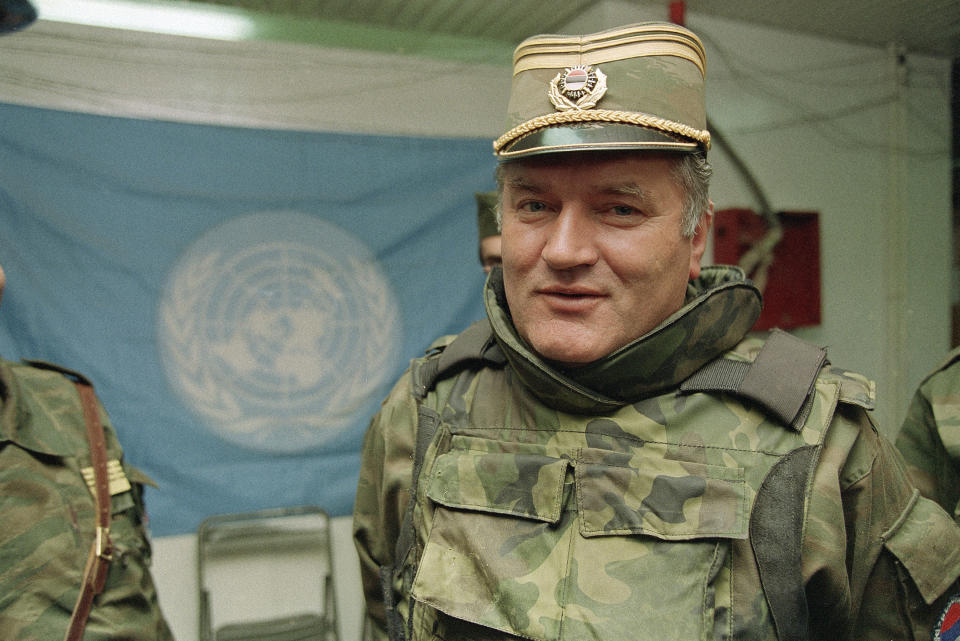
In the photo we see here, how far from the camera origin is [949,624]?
3.11ft

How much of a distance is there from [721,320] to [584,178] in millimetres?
299

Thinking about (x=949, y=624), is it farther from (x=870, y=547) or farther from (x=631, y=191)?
(x=631, y=191)

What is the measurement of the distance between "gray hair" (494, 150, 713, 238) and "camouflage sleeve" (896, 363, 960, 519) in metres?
0.77

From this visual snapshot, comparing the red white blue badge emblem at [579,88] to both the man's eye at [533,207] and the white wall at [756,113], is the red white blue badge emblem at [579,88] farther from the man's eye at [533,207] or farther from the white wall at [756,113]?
the white wall at [756,113]

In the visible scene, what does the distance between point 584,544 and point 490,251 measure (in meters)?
1.53

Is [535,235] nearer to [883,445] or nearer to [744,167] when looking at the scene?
[883,445]

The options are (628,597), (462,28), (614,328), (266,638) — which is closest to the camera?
(628,597)

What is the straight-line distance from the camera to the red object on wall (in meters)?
2.70

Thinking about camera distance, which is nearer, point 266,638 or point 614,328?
point 614,328

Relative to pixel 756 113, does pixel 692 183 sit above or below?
below

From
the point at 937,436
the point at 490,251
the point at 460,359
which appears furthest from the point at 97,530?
the point at 937,436

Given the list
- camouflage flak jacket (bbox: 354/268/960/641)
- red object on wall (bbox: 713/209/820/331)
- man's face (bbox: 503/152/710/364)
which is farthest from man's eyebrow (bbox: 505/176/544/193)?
red object on wall (bbox: 713/209/820/331)

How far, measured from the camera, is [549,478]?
3.07ft

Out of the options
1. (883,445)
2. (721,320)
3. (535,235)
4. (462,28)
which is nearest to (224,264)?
(462,28)
